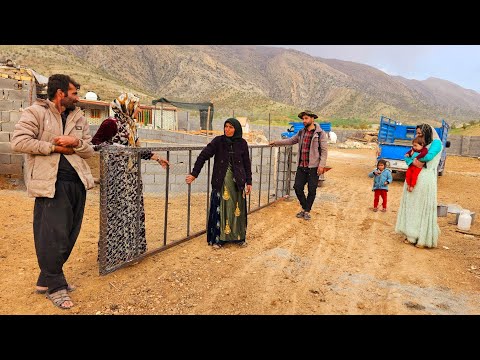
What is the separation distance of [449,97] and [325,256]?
20374 cm

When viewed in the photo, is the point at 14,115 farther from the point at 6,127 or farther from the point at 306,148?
the point at 306,148

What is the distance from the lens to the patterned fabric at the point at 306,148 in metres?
6.02

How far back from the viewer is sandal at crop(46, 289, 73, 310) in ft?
9.60

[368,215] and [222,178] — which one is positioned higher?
[222,178]

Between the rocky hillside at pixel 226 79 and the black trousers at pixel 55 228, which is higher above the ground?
the rocky hillside at pixel 226 79

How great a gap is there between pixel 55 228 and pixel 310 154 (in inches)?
167

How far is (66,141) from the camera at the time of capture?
2777 mm

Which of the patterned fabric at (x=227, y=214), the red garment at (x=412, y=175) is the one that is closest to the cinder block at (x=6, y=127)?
the patterned fabric at (x=227, y=214)

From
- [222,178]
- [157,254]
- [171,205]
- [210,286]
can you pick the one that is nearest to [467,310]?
[210,286]

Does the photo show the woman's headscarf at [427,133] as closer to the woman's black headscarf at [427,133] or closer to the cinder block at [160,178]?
the woman's black headscarf at [427,133]

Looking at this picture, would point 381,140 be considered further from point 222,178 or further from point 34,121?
point 34,121

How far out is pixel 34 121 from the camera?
9.05ft

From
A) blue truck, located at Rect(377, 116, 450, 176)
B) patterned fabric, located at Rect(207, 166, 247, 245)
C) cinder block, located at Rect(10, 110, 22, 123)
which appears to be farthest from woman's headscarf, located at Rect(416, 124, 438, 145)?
cinder block, located at Rect(10, 110, 22, 123)

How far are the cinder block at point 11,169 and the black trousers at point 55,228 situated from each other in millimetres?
5855
